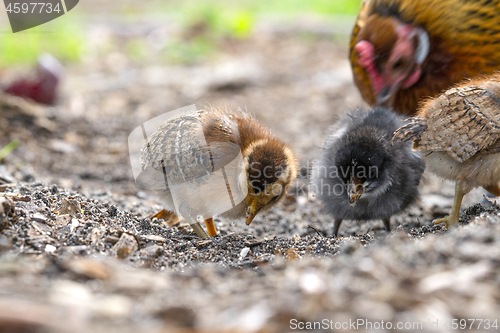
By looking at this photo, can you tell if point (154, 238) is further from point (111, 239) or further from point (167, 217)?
point (167, 217)

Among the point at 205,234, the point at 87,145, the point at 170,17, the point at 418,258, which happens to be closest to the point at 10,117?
the point at 87,145

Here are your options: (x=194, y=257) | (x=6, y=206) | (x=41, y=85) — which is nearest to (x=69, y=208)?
(x=6, y=206)

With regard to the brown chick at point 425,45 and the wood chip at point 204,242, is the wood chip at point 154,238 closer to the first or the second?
the wood chip at point 204,242

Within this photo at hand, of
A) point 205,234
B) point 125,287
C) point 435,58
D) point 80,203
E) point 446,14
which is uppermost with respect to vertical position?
point 446,14

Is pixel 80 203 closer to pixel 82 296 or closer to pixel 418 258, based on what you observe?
pixel 82 296

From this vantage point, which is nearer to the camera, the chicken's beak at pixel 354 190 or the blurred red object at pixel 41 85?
the chicken's beak at pixel 354 190

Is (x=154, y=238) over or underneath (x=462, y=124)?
underneath

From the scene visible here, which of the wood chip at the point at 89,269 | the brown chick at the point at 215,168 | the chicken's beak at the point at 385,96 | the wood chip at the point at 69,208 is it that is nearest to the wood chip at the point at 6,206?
the wood chip at the point at 69,208
